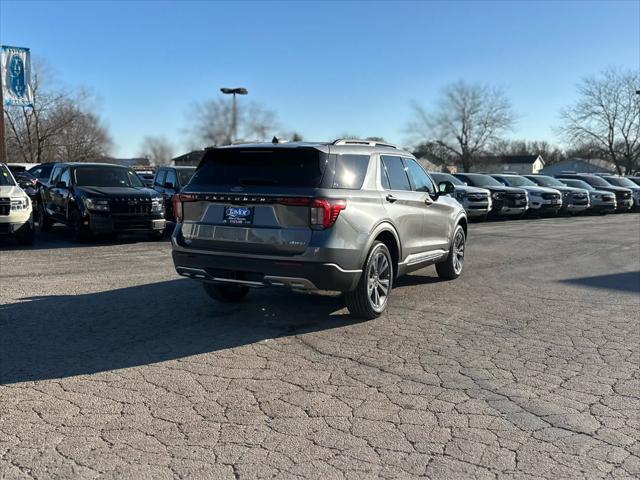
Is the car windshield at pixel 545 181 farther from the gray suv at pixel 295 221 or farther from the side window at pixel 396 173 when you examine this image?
the gray suv at pixel 295 221

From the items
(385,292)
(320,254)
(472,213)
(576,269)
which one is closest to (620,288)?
(576,269)

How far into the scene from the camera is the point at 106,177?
1343cm

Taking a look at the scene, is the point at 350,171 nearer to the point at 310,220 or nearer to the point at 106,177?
the point at 310,220

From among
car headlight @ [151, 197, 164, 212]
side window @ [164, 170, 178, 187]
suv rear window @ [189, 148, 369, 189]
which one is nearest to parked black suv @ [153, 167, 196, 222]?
side window @ [164, 170, 178, 187]

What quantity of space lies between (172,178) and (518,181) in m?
15.4

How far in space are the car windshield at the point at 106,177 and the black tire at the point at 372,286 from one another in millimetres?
8812

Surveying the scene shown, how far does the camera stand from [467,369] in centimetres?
480

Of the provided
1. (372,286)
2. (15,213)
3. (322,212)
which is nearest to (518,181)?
(15,213)

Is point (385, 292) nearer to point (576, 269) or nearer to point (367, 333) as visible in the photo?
point (367, 333)

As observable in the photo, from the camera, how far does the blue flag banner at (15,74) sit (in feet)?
70.1

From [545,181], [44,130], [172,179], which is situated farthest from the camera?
[44,130]

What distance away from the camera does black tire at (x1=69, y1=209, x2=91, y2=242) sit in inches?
483

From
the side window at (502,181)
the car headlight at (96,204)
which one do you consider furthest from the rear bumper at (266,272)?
the side window at (502,181)

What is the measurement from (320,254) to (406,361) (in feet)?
4.10
